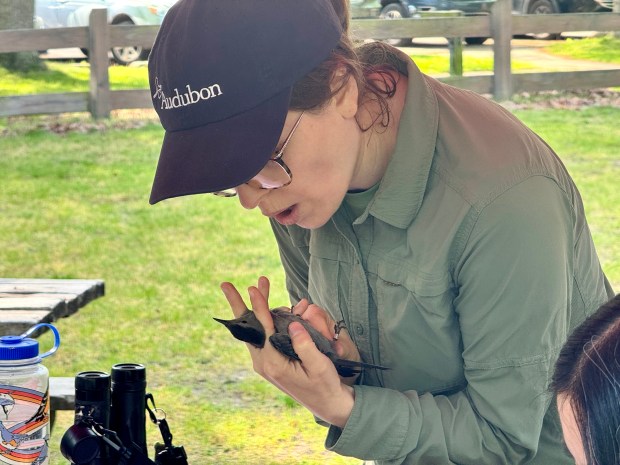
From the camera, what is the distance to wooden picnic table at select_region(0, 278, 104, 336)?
9.45ft

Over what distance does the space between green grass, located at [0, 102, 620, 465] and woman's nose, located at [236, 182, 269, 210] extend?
256 centimetres

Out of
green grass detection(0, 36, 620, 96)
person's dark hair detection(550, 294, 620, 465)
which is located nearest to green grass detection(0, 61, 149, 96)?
green grass detection(0, 36, 620, 96)

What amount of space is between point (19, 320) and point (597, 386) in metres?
2.13

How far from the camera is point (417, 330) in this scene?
1717 millimetres

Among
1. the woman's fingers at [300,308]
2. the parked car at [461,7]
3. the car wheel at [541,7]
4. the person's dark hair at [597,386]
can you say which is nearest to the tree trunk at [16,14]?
the parked car at [461,7]

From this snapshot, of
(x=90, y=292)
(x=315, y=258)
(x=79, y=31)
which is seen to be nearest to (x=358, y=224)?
(x=315, y=258)

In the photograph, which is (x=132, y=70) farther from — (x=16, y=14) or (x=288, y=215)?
(x=288, y=215)

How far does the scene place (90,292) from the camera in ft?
11.0

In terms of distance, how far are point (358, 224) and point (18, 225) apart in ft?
18.9

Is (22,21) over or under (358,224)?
under

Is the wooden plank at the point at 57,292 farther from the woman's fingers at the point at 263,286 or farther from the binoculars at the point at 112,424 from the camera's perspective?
the woman's fingers at the point at 263,286

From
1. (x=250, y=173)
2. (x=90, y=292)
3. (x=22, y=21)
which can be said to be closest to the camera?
(x=250, y=173)

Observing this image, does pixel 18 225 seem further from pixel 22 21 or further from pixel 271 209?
pixel 271 209

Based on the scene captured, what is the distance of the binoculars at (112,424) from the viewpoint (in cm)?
169
